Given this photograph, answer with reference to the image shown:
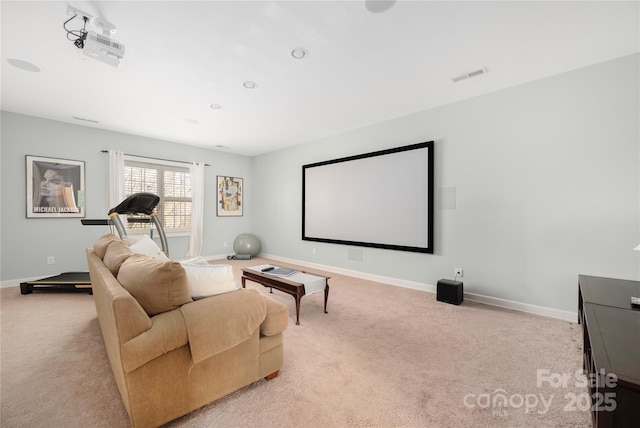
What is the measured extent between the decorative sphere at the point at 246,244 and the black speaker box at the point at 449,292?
4.42 metres

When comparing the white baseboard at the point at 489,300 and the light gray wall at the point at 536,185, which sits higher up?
the light gray wall at the point at 536,185

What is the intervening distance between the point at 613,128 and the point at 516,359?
8.20ft

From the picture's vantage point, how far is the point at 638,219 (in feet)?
8.55

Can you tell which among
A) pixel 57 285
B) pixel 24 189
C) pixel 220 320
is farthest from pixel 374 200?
pixel 24 189

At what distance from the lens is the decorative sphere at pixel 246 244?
21.6 feet

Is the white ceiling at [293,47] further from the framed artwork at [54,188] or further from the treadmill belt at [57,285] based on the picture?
the treadmill belt at [57,285]

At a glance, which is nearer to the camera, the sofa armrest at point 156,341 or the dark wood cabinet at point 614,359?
the dark wood cabinet at point 614,359

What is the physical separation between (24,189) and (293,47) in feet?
16.0

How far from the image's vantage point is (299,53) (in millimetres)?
2605

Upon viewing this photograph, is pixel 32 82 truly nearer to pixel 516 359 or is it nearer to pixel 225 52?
pixel 225 52

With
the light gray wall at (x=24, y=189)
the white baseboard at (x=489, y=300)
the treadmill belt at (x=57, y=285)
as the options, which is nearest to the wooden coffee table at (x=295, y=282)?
the white baseboard at (x=489, y=300)

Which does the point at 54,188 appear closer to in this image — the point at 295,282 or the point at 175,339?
the point at 295,282

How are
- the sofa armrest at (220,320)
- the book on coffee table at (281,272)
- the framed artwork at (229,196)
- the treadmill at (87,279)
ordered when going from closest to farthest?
1. the sofa armrest at (220,320)
2. the book on coffee table at (281,272)
3. the treadmill at (87,279)
4. the framed artwork at (229,196)

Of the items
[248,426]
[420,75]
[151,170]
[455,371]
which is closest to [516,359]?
[455,371]
